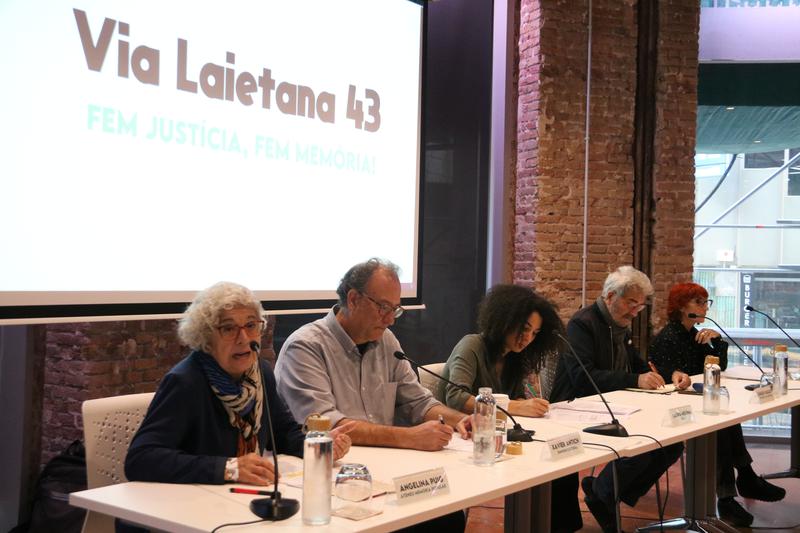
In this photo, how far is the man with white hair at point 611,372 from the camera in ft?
12.7

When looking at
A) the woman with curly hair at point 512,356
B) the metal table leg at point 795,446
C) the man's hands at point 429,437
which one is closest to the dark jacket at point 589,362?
the woman with curly hair at point 512,356

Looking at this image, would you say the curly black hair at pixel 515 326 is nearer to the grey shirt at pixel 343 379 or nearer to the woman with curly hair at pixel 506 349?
the woman with curly hair at pixel 506 349

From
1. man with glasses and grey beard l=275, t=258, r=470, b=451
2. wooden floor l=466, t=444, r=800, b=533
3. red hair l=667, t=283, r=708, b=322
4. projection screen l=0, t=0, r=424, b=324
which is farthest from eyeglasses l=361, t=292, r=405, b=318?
red hair l=667, t=283, r=708, b=322

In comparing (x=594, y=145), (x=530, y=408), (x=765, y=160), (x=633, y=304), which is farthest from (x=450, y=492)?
(x=765, y=160)

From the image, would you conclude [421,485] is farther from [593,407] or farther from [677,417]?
[593,407]

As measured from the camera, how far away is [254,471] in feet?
6.50

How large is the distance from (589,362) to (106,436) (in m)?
2.42

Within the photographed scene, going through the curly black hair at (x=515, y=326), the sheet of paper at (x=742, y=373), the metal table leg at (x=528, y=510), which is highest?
the curly black hair at (x=515, y=326)

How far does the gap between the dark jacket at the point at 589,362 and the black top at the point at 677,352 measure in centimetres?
43

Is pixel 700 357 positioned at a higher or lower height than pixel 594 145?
lower

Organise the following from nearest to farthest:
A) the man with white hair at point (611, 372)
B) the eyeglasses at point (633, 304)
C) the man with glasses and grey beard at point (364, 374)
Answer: the man with glasses and grey beard at point (364, 374) < the man with white hair at point (611, 372) < the eyeglasses at point (633, 304)

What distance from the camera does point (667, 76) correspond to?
6.12 metres

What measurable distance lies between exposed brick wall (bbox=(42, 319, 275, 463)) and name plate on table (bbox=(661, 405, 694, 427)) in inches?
84.2

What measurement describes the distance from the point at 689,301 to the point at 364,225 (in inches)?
71.9
